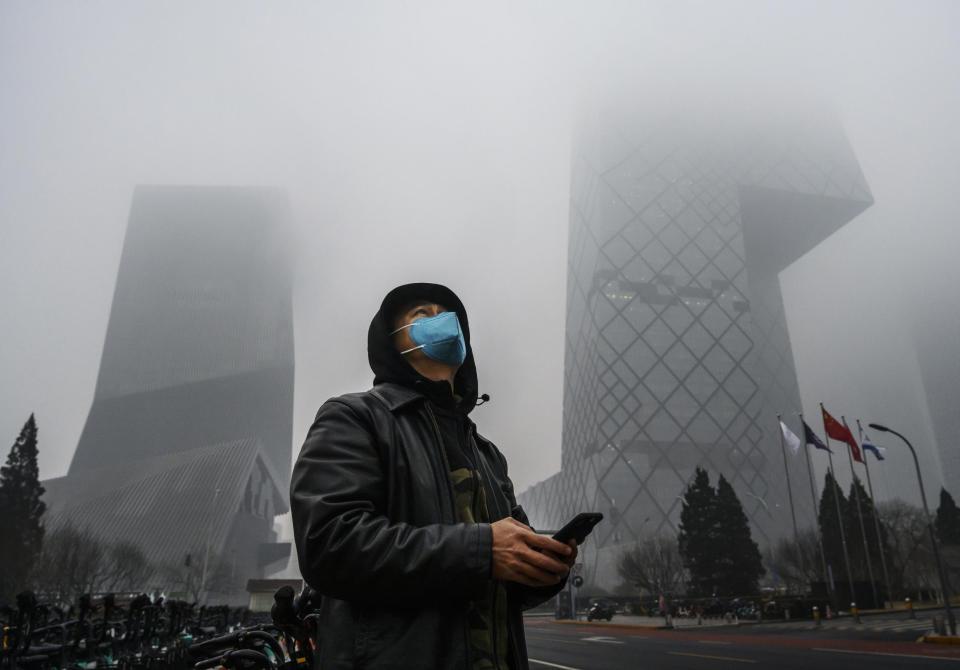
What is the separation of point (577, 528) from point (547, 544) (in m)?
0.06

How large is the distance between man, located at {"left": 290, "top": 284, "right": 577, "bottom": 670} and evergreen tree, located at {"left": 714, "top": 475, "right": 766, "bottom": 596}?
1624 inches

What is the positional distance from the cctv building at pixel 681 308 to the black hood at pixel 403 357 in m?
54.4

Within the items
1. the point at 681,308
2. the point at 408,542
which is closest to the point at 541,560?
the point at 408,542

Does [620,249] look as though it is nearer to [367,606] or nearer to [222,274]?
[222,274]

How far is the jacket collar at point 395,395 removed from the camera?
134 cm

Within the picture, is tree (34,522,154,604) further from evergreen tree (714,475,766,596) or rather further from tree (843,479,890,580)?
tree (843,479,890,580)

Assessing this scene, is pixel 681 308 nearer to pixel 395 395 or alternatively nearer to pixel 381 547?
pixel 395 395

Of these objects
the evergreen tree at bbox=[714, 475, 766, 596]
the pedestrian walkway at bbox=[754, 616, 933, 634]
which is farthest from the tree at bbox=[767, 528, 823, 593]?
the pedestrian walkway at bbox=[754, 616, 933, 634]

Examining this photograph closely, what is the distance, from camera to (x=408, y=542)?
1.08 m

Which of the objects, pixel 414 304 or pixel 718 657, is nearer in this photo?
pixel 414 304

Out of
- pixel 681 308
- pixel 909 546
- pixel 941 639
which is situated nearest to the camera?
pixel 941 639

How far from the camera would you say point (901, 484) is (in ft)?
133

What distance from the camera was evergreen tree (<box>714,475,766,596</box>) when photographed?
122 feet

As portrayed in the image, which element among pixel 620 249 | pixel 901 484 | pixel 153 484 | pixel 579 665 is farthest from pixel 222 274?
pixel 579 665
